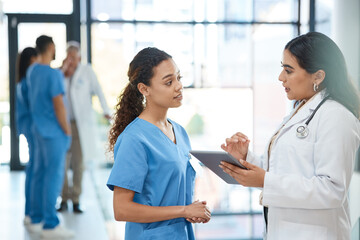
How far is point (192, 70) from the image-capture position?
22.3 ft

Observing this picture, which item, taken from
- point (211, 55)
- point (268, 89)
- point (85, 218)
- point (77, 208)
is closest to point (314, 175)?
point (85, 218)

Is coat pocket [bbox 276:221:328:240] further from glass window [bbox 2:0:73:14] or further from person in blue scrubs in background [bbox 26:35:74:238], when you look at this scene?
glass window [bbox 2:0:73:14]

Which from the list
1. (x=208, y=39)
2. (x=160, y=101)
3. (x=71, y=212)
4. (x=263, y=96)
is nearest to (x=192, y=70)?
(x=208, y=39)

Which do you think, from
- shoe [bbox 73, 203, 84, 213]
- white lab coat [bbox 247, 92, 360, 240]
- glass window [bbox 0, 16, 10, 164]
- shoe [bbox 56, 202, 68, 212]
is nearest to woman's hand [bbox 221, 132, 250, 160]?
white lab coat [bbox 247, 92, 360, 240]

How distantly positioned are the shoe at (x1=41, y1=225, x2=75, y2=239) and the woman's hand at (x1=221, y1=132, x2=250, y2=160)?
8.11 feet

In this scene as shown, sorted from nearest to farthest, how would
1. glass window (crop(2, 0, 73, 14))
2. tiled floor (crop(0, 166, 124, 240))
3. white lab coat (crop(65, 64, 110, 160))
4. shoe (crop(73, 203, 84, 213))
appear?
tiled floor (crop(0, 166, 124, 240))
white lab coat (crop(65, 64, 110, 160))
shoe (crop(73, 203, 84, 213))
glass window (crop(2, 0, 73, 14))

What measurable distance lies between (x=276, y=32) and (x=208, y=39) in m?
1.01

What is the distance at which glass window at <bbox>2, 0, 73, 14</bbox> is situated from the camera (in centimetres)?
729

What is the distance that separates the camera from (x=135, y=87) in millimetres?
1840

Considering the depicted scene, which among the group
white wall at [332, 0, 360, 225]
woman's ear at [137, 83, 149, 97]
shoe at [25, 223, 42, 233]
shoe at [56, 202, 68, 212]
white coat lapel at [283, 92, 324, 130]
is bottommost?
shoe at [56, 202, 68, 212]

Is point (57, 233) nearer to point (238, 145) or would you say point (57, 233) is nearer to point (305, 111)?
point (238, 145)

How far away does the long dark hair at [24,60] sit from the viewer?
4453 mm

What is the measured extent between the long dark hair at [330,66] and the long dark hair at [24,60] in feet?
11.0

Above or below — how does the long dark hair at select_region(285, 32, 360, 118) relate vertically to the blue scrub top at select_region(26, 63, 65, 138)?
above
